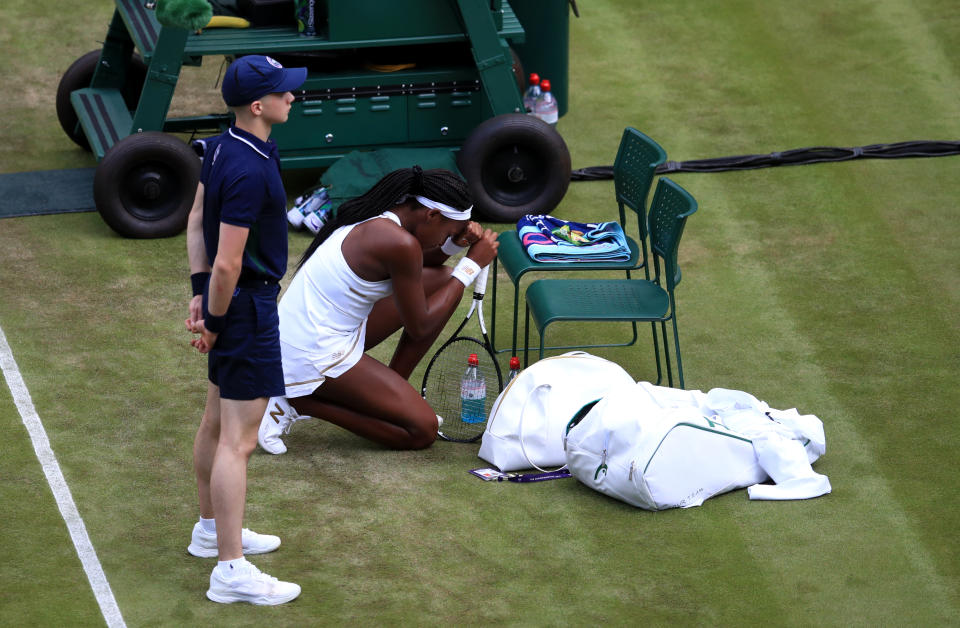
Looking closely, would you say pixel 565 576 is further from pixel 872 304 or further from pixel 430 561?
pixel 872 304

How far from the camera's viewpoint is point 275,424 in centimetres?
609

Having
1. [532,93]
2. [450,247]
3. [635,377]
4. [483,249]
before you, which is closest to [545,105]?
[532,93]

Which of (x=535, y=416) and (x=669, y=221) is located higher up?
(x=669, y=221)

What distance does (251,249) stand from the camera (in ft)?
15.2

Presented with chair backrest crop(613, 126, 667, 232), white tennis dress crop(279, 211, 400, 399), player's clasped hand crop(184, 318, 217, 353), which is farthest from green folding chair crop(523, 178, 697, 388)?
player's clasped hand crop(184, 318, 217, 353)

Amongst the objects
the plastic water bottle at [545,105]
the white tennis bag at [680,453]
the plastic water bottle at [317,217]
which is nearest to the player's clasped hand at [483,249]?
the white tennis bag at [680,453]

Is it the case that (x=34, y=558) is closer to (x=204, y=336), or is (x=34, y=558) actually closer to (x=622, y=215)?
(x=204, y=336)

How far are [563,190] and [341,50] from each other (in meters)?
1.82

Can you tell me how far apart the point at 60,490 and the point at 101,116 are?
3807 mm

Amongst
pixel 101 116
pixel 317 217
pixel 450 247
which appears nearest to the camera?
pixel 450 247

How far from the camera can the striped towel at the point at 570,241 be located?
6.75 m

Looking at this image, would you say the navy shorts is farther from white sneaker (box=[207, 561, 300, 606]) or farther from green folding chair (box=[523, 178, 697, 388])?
green folding chair (box=[523, 178, 697, 388])

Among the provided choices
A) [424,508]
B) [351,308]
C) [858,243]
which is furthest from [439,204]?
[858,243]

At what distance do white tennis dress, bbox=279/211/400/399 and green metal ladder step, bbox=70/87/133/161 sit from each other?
3.10m
